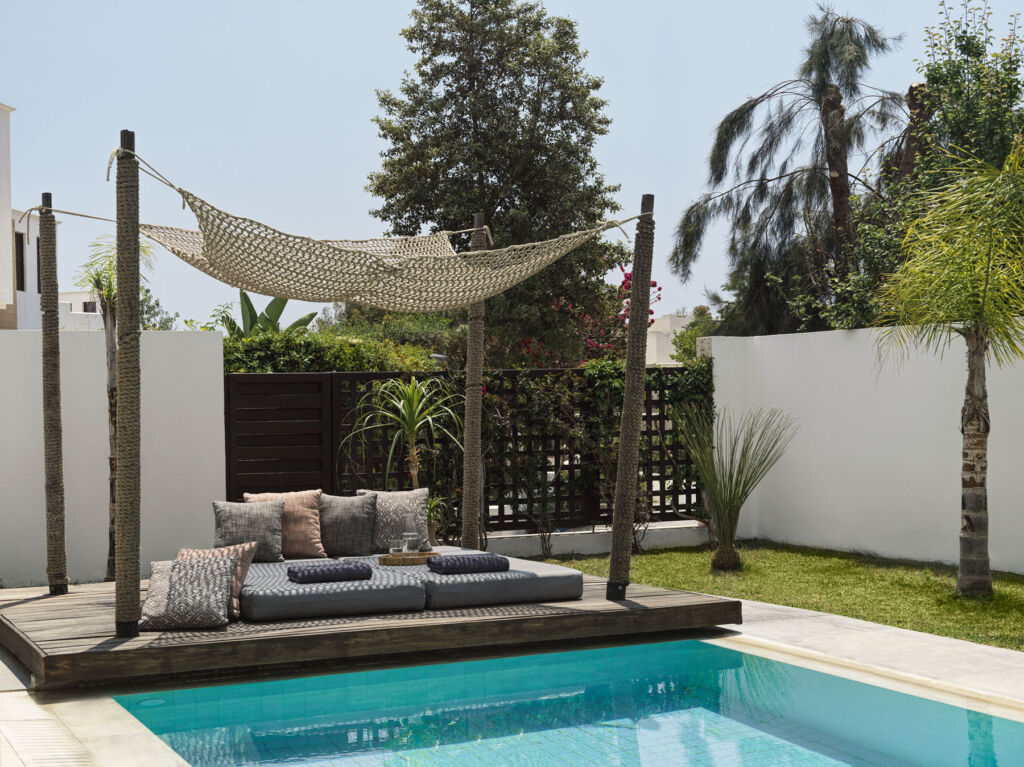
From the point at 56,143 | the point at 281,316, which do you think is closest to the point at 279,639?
the point at 281,316

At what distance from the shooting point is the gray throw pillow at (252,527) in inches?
263

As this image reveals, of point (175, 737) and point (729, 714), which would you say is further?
point (729, 714)

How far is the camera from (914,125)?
11.3 meters

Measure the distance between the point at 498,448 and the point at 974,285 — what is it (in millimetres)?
4332

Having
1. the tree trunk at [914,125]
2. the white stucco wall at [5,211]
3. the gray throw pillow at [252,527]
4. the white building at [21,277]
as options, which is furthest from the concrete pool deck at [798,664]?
the white stucco wall at [5,211]

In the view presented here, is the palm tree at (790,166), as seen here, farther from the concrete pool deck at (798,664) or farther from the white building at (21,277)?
the white building at (21,277)

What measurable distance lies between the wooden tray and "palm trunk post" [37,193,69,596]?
6.75ft

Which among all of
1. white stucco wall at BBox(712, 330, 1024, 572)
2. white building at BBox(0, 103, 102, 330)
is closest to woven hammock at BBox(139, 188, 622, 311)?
white building at BBox(0, 103, 102, 330)

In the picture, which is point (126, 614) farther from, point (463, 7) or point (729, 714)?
point (463, 7)

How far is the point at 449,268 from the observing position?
6055 mm

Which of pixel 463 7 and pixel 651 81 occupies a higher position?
pixel 463 7

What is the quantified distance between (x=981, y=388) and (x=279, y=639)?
15.8 ft

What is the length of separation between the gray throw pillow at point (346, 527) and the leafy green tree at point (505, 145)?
34.6 feet

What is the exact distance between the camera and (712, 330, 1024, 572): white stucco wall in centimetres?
795
